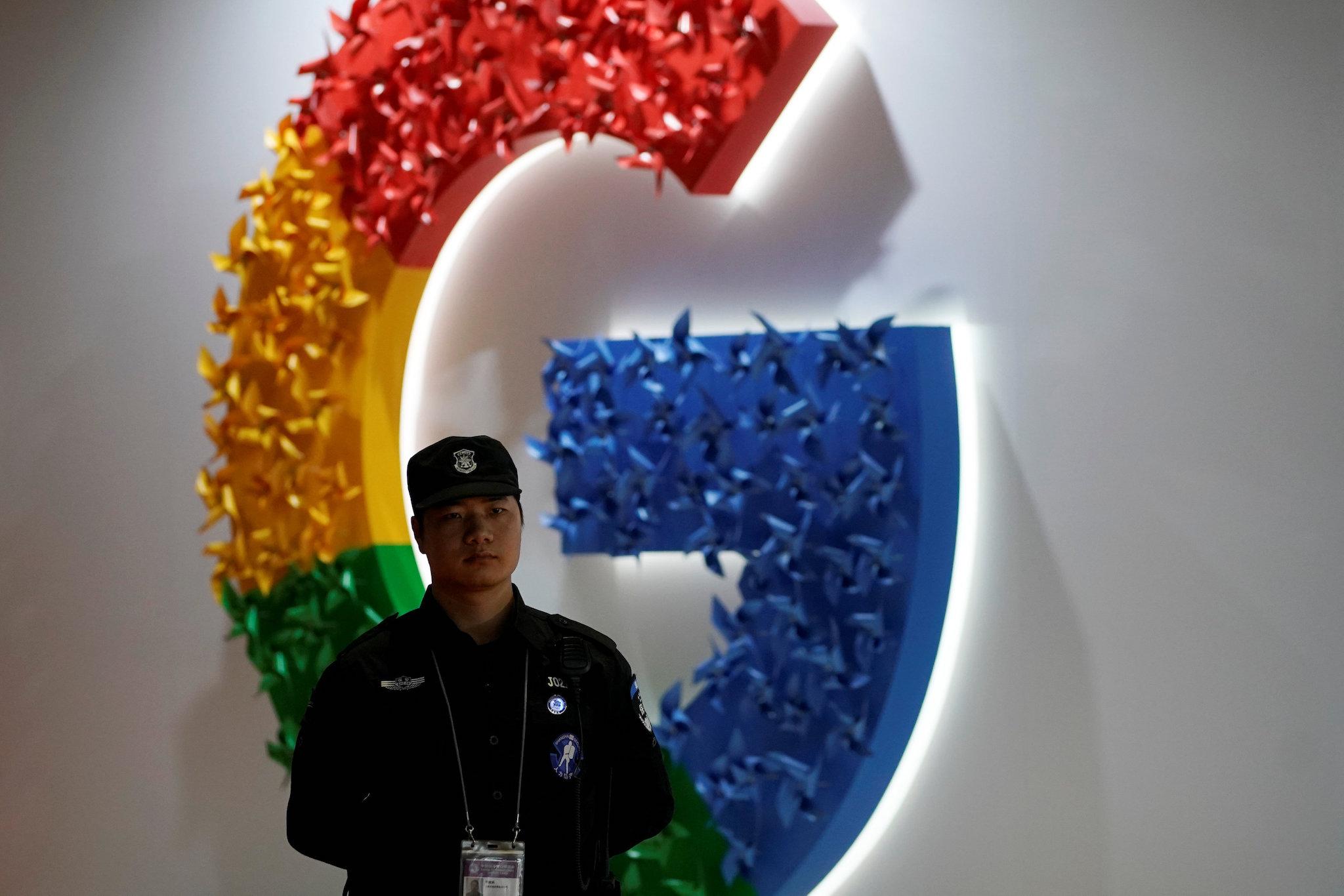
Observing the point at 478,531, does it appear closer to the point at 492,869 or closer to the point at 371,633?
the point at 371,633

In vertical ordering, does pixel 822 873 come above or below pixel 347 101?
below

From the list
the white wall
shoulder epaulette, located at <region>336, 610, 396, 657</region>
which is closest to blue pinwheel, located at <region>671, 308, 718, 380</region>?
the white wall

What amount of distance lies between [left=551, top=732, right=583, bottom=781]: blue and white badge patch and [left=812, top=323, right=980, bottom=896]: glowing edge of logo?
0.99 m

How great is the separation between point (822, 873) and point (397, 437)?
1271 mm

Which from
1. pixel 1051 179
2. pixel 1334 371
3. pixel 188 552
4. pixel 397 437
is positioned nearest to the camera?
pixel 1334 371

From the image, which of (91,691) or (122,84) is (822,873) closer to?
(91,691)

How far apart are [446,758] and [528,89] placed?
60.8 inches

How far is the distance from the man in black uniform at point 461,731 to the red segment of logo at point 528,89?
1.11 meters

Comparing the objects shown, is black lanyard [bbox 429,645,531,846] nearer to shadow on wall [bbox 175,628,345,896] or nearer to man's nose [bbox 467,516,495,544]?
man's nose [bbox 467,516,495,544]

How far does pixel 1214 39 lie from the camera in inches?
96.5

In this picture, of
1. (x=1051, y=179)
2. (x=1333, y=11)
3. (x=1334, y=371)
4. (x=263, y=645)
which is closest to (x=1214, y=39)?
(x=1333, y=11)

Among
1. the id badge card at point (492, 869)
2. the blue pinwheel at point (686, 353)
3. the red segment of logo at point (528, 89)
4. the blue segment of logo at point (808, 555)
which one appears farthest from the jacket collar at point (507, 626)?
the red segment of logo at point (528, 89)

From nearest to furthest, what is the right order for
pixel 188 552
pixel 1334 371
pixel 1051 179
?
1. pixel 1334 371
2. pixel 1051 179
3. pixel 188 552

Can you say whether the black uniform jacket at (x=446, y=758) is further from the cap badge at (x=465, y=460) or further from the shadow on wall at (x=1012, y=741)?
the shadow on wall at (x=1012, y=741)
